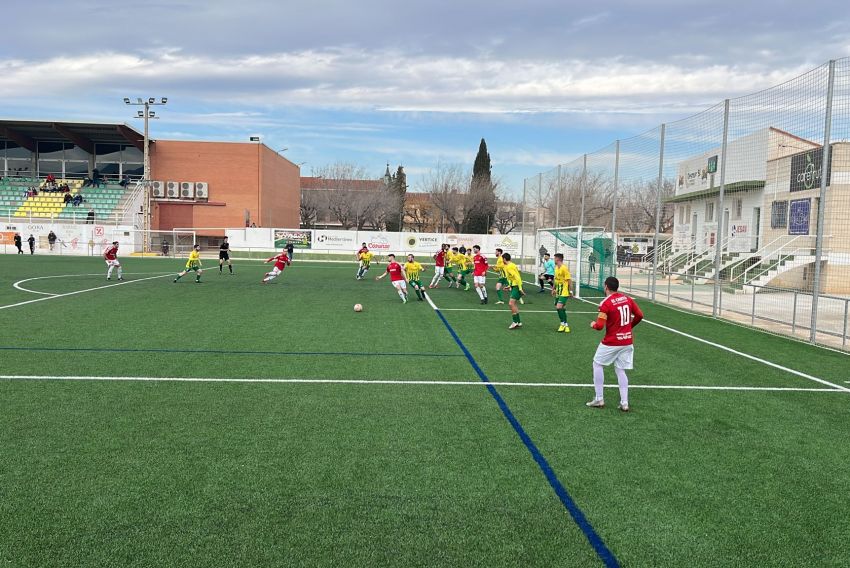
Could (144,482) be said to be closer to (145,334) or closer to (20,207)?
(145,334)

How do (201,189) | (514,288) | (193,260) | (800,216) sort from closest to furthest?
1. (514,288)
2. (800,216)
3. (193,260)
4. (201,189)

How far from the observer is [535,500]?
17.7 feet

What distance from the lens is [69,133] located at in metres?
55.2

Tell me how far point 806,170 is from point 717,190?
11209 mm

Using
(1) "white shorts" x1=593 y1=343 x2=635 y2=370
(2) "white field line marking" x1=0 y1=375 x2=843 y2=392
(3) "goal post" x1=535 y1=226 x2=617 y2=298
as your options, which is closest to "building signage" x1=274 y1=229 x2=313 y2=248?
(3) "goal post" x1=535 y1=226 x2=617 y2=298

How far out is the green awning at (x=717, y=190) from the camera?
2058 cm

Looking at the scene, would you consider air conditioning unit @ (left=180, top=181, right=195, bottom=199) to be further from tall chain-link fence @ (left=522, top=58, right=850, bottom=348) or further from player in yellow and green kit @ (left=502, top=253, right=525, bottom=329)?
player in yellow and green kit @ (left=502, top=253, right=525, bottom=329)

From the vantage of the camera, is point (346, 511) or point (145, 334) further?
point (145, 334)

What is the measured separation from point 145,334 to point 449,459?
29.4ft

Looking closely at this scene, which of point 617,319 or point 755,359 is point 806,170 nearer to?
point 755,359

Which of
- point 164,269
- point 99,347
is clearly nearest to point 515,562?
point 99,347

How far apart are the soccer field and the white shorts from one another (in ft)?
2.03

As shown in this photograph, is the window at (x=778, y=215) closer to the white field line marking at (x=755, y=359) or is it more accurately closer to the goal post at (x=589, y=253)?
the goal post at (x=589, y=253)

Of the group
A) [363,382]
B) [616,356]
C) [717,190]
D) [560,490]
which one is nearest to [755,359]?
[616,356]
